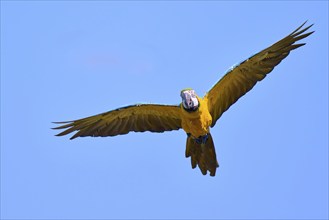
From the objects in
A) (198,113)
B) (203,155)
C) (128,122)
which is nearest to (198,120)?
(198,113)

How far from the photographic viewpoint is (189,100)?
89.9ft

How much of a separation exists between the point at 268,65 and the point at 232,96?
3.86ft

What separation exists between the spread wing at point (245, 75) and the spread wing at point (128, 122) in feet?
3.36

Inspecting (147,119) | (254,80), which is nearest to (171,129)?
(147,119)

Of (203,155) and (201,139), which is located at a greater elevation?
(201,139)

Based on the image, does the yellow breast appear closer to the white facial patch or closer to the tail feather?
the white facial patch

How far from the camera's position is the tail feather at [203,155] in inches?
1113

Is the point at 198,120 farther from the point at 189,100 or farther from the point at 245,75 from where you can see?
the point at 245,75

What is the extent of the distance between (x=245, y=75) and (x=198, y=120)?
1.83m

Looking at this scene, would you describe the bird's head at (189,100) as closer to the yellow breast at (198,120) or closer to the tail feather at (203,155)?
the yellow breast at (198,120)

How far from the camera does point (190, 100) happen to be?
27.4 meters

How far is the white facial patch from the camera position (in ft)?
89.9

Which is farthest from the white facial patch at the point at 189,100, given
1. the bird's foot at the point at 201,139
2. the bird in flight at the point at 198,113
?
the bird's foot at the point at 201,139

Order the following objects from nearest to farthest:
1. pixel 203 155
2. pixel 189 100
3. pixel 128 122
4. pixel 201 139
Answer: pixel 189 100, pixel 201 139, pixel 203 155, pixel 128 122
